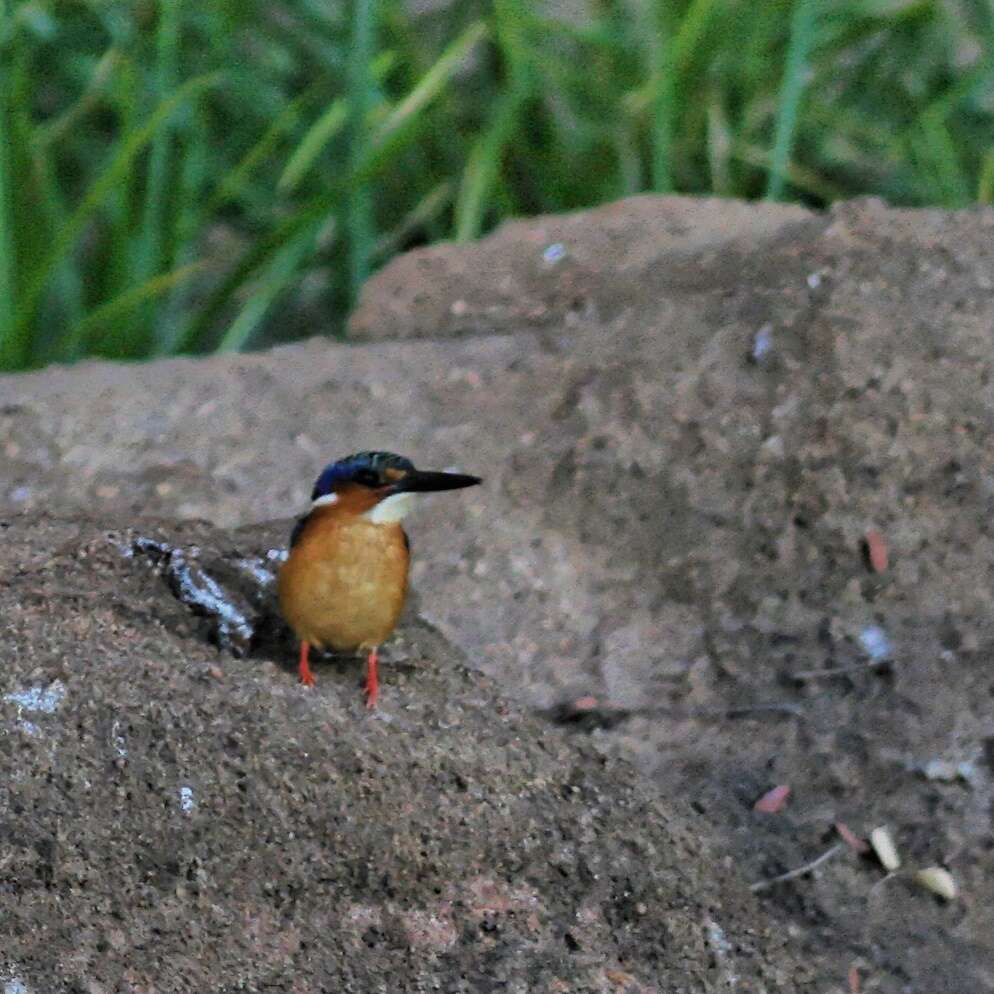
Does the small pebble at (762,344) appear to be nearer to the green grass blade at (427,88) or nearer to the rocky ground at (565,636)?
the rocky ground at (565,636)

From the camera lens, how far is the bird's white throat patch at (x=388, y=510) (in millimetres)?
2281

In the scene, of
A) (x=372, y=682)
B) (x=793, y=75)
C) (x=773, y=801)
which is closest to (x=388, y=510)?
(x=372, y=682)

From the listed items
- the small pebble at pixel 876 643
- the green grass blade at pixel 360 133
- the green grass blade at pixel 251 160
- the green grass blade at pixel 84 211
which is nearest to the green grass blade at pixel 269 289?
the green grass blade at pixel 360 133

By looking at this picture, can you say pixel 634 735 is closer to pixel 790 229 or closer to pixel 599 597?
pixel 599 597

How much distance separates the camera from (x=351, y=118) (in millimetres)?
4160

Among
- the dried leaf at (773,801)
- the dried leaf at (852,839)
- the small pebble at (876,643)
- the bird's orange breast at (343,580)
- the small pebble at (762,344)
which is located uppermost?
the bird's orange breast at (343,580)

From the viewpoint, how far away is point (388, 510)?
2293 mm

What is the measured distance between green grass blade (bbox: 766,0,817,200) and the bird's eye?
239 centimetres

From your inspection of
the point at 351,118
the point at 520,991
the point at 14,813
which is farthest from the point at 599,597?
the point at 351,118

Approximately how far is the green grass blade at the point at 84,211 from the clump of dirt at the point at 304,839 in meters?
1.59

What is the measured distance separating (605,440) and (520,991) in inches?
56.6

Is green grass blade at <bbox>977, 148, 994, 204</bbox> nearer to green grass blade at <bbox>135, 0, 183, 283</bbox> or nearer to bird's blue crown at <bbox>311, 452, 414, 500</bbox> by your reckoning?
green grass blade at <bbox>135, 0, 183, 283</bbox>

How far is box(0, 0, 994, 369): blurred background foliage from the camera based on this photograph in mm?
4109

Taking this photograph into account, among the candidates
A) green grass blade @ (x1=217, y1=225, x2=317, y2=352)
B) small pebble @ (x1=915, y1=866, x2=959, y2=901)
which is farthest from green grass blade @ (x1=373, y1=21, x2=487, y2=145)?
small pebble @ (x1=915, y1=866, x2=959, y2=901)
